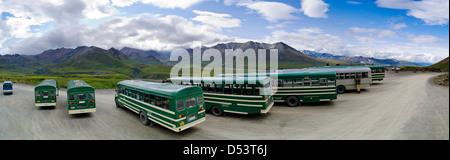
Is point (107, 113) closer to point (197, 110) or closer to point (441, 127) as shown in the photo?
point (197, 110)

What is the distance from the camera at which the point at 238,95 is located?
14.8 m

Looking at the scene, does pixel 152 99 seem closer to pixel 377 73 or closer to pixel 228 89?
pixel 228 89

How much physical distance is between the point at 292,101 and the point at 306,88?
177 cm

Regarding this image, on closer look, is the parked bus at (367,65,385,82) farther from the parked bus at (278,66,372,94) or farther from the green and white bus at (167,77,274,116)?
the green and white bus at (167,77,274,116)

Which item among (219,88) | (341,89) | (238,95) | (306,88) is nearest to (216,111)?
(219,88)

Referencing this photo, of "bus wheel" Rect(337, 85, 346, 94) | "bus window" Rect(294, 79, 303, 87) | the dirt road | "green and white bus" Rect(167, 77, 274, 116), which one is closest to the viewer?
the dirt road

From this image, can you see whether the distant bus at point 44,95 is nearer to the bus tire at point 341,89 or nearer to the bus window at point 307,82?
the bus window at point 307,82

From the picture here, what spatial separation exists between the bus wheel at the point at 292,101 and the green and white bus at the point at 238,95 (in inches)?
143

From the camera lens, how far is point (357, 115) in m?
14.0

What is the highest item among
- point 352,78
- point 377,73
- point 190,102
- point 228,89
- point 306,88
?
point 377,73

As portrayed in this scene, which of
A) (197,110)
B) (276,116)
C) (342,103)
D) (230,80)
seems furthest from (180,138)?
(342,103)

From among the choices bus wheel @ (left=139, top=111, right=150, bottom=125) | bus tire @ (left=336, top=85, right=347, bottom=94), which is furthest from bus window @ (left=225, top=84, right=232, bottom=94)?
bus tire @ (left=336, top=85, right=347, bottom=94)

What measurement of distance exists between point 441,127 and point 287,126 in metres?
7.64

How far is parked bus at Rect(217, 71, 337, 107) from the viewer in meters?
18.1
